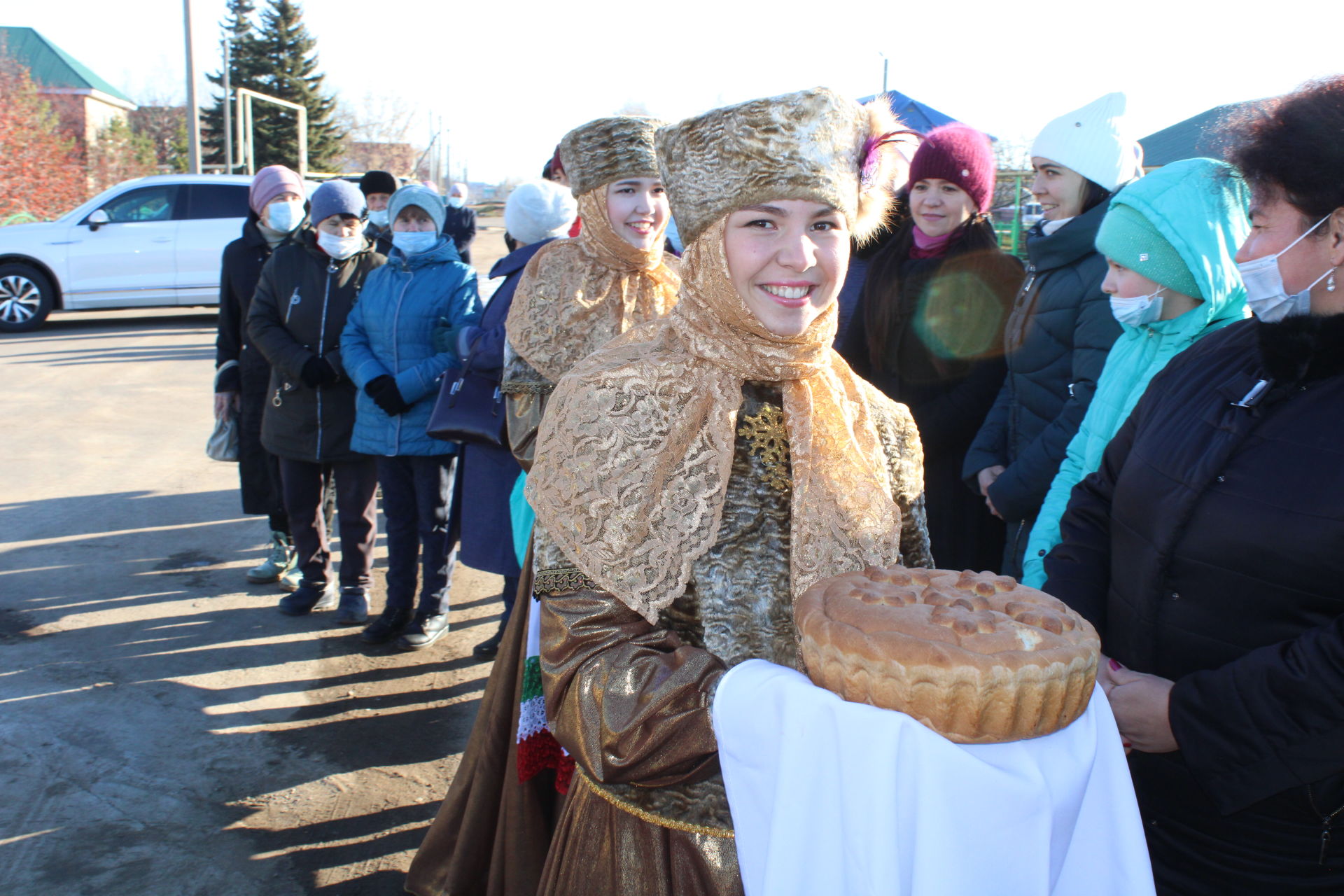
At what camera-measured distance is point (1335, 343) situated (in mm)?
1628

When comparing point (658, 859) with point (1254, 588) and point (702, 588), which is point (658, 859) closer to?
point (702, 588)

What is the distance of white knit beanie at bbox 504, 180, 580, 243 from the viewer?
4.42m

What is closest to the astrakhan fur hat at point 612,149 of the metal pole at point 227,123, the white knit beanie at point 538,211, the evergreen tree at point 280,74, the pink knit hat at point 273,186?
the white knit beanie at point 538,211

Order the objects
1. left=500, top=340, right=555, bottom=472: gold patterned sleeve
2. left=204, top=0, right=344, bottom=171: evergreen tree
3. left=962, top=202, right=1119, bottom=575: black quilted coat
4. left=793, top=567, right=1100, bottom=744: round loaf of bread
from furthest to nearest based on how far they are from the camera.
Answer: left=204, top=0, right=344, bottom=171: evergreen tree, left=500, top=340, right=555, bottom=472: gold patterned sleeve, left=962, top=202, right=1119, bottom=575: black quilted coat, left=793, top=567, right=1100, bottom=744: round loaf of bread

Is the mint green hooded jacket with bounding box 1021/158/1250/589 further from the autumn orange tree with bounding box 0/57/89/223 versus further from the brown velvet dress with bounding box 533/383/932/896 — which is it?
the autumn orange tree with bounding box 0/57/89/223

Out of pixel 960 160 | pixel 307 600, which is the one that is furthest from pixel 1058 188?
pixel 307 600

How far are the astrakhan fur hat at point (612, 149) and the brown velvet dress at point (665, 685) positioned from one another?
1.75m

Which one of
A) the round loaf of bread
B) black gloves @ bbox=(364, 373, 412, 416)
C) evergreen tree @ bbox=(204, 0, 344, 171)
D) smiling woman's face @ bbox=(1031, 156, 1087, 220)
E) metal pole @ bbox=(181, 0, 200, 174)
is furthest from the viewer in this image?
evergreen tree @ bbox=(204, 0, 344, 171)

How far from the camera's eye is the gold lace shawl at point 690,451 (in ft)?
5.08

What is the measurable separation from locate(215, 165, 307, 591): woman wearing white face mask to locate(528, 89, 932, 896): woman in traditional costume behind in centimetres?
407

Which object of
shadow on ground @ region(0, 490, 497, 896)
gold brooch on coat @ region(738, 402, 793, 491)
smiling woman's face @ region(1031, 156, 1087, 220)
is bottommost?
shadow on ground @ region(0, 490, 497, 896)

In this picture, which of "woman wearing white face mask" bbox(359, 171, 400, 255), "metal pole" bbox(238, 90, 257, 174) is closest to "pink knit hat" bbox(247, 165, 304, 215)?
"woman wearing white face mask" bbox(359, 171, 400, 255)

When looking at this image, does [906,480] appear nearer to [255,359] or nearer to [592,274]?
[592,274]

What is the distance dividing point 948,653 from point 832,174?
89 cm
